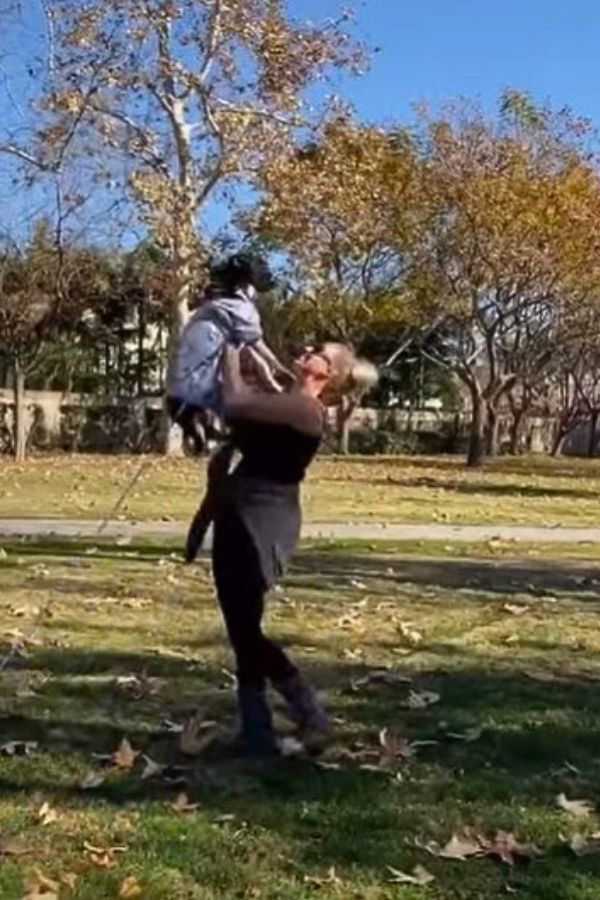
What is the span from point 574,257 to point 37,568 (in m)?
24.8

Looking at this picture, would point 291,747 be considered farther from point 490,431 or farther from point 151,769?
point 490,431

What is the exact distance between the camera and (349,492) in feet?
76.7

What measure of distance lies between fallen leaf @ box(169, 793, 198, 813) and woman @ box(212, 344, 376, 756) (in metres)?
0.61

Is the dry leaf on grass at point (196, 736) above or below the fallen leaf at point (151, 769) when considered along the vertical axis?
above

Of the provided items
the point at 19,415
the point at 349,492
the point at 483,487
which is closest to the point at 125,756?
the point at 349,492

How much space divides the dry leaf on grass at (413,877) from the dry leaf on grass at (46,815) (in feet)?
3.61

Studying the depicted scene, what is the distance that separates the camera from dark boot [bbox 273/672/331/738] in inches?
223

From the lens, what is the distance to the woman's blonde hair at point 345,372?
5.68m

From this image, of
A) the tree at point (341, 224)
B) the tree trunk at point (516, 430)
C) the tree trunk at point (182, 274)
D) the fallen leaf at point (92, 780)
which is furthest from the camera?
the tree trunk at point (516, 430)

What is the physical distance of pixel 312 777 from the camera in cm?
543

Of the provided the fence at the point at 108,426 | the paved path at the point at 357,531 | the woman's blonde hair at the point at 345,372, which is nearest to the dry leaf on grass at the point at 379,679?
the woman's blonde hair at the point at 345,372

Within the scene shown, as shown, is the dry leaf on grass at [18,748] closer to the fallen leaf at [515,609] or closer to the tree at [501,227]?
the fallen leaf at [515,609]

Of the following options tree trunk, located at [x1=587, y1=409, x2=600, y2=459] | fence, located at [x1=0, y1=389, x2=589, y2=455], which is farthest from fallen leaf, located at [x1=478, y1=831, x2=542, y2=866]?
tree trunk, located at [x1=587, y1=409, x2=600, y2=459]

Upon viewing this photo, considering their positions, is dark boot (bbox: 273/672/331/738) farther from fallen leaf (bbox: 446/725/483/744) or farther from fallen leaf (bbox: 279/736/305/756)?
fallen leaf (bbox: 446/725/483/744)
